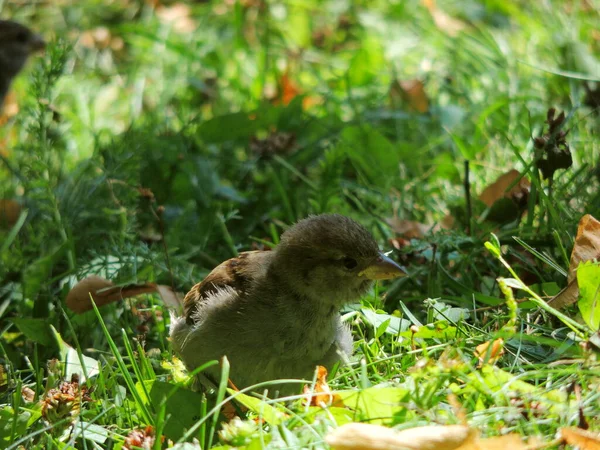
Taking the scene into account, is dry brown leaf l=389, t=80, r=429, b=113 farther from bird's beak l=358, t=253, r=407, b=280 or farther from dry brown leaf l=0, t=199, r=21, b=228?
bird's beak l=358, t=253, r=407, b=280

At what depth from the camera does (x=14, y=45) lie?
532cm

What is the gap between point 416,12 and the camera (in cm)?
566

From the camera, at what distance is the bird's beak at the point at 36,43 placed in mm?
5336

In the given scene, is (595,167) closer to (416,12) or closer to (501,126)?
(501,126)

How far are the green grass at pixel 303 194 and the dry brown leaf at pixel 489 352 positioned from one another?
4 centimetres

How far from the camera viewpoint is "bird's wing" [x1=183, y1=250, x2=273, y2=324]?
263 cm

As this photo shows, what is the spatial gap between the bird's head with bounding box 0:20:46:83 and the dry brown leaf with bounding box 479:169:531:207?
3315 millimetres

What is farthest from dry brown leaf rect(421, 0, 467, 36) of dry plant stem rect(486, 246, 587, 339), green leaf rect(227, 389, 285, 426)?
green leaf rect(227, 389, 285, 426)

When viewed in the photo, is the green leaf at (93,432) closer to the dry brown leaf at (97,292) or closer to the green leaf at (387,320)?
the dry brown leaf at (97,292)

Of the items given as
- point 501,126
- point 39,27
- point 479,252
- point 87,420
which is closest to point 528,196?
point 479,252

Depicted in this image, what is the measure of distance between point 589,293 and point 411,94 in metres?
2.76

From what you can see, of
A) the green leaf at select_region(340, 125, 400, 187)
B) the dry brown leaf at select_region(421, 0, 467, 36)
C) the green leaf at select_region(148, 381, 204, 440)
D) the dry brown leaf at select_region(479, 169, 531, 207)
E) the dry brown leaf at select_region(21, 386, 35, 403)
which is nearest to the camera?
the green leaf at select_region(148, 381, 204, 440)

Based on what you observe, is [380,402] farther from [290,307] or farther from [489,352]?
[290,307]

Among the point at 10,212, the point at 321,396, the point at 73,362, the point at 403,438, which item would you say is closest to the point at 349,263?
the point at 321,396
